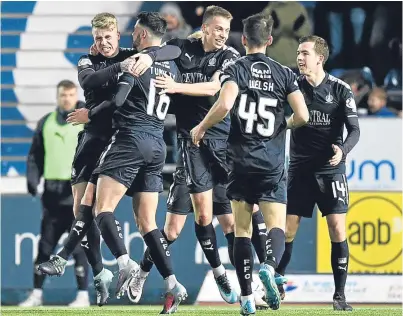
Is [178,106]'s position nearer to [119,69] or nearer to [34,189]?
[119,69]

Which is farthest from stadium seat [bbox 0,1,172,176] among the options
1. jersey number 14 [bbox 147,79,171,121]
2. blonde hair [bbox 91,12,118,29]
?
jersey number 14 [bbox 147,79,171,121]

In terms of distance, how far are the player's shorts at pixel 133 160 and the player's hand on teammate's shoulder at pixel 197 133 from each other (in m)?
0.34

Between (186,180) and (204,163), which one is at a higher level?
(204,163)

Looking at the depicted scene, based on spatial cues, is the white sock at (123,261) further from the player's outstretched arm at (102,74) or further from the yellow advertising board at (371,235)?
the yellow advertising board at (371,235)

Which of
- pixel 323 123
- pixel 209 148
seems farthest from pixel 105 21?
pixel 323 123

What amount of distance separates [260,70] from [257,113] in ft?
1.13

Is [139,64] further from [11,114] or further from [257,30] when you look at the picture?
[11,114]

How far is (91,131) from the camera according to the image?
1094cm

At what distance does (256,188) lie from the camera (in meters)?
9.96

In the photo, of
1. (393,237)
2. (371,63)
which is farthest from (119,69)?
(371,63)

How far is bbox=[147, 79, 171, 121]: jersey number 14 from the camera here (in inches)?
405

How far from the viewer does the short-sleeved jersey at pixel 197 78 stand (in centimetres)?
1111

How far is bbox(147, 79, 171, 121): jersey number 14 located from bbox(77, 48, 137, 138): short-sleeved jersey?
0.45 m

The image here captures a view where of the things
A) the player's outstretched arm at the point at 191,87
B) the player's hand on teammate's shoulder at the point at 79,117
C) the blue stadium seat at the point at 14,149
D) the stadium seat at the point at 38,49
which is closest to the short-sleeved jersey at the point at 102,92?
the player's hand on teammate's shoulder at the point at 79,117
